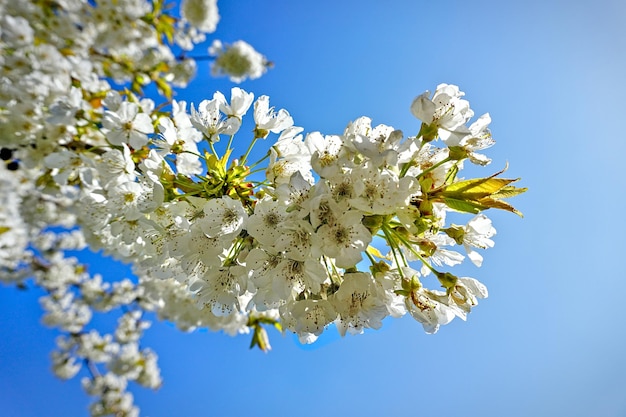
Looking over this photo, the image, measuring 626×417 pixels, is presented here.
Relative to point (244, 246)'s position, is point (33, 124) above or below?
above

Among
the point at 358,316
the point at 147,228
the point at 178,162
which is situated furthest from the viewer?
the point at 178,162

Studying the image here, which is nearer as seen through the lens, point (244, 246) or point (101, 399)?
point (244, 246)

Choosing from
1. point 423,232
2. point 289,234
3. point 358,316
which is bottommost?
point 358,316

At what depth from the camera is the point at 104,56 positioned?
4047mm

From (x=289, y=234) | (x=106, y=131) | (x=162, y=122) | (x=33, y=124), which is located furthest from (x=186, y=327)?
(x=289, y=234)

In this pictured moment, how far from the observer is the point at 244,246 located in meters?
1.23

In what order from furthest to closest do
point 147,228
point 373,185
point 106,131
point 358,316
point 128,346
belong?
point 128,346, point 106,131, point 147,228, point 358,316, point 373,185

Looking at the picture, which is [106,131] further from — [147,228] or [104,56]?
[104,56]

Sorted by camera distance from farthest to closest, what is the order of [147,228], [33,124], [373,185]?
[33,124], [147,228], [373,185]

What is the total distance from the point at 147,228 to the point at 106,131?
0.63 m

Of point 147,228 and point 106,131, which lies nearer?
point 147,228

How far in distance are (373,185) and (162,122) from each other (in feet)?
2.98

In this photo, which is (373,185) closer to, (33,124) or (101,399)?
(33,124)

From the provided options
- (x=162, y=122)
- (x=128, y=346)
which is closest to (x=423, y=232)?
(x=162, y=122)
